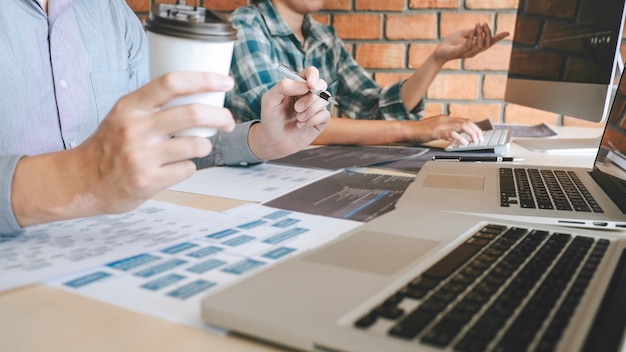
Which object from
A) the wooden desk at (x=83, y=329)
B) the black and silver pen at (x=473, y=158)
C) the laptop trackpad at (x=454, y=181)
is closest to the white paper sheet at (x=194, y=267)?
the wooden desk at (x=83, y=329)

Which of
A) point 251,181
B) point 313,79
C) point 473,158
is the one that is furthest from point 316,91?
point 473,158

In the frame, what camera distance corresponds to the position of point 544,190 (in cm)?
78

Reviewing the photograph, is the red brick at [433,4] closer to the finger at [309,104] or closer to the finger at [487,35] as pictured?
the finger at [487,35]

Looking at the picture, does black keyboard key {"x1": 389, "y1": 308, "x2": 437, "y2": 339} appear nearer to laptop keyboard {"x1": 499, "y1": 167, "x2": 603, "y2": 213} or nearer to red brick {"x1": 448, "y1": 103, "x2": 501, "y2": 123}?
laptop keyboard {"x1": 499, "y1": 167, "x2": 603, "y2": 213}

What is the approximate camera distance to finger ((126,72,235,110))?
0.44 meters

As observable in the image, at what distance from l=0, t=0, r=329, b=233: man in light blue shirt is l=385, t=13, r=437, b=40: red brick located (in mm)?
1095

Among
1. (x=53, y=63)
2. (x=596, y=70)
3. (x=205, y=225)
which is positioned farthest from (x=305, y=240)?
(x=596, y=70)

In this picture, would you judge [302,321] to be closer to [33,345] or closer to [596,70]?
[33,345]

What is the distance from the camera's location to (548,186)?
2.67 ft

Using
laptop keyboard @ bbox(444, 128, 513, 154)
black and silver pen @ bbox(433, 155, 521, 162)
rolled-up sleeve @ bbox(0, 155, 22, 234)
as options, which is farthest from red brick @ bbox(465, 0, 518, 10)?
rolled-up sleeve @ bbox(0, 155, 22, 234)

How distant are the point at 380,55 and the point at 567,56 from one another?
841 millimetres

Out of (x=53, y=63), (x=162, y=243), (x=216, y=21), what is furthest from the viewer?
(x=53, y=63)

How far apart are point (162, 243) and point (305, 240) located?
0.51ft

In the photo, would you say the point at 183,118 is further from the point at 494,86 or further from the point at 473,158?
the point at 494,86
